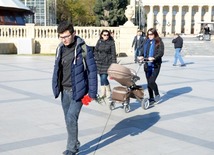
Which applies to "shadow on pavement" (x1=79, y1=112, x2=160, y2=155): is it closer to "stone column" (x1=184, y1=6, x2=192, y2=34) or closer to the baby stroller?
the baby stroller

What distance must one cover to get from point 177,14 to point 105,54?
111004mm

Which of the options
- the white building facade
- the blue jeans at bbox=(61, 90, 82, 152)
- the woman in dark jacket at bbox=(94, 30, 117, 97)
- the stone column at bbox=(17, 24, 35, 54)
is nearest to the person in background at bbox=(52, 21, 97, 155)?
the blue jeans at bbox=(61, 90, 82, 152)

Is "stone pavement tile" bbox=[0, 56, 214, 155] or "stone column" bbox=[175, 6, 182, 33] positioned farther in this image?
"stone column" bbox=[175, 6, 182, 33]

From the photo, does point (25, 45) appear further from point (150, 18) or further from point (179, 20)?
point (179, 20)

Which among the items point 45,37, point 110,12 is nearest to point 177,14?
point 110,12

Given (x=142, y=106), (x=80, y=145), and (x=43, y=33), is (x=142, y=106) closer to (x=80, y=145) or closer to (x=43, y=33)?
(x=80, y=145)

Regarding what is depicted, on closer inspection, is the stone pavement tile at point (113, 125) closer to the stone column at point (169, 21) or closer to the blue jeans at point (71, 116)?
the blue jeans at point (71, 116)

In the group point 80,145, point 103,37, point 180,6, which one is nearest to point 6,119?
point 80,145

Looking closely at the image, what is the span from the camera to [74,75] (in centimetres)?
479

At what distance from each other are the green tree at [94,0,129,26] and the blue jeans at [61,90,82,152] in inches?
2205

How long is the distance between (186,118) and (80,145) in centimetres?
285

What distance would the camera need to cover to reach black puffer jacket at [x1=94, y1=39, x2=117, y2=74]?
856 cm

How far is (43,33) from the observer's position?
1077 inches

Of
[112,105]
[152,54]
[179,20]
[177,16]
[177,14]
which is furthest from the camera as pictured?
[177,14]
